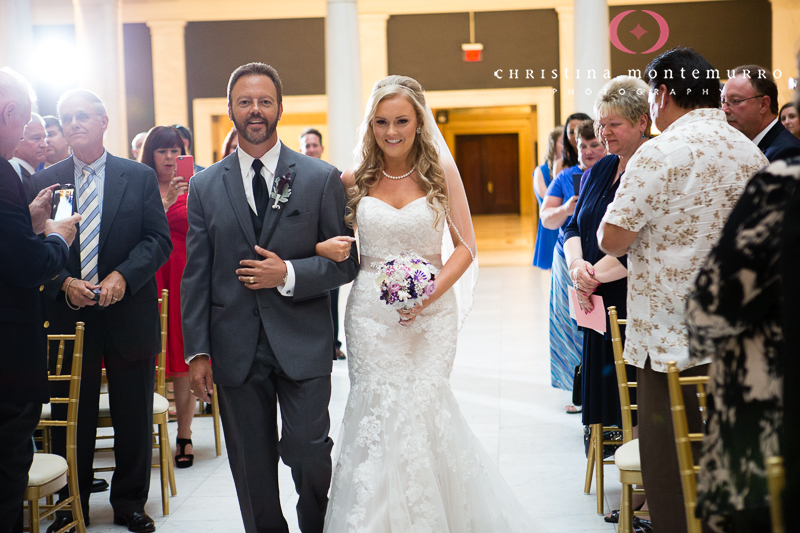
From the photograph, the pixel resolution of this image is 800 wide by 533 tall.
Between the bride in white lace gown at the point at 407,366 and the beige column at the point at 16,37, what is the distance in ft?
18.9

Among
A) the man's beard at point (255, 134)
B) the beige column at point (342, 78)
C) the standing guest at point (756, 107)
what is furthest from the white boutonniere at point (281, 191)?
the beige column at point (342, 78)

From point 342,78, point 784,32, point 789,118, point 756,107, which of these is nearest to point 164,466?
point 756,107

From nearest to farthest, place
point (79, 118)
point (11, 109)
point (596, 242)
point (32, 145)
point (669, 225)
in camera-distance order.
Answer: point (669, 225) < point (11, 109) < point (79, 118) < point (596, 242) < point (32, 145)

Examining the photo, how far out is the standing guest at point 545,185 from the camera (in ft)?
21.7

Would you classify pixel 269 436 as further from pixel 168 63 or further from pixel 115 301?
pixel 168 63

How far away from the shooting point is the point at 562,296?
18.0 ft

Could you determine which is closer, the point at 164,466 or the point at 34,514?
the point at 34,514

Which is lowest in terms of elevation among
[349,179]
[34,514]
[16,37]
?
[34,514]

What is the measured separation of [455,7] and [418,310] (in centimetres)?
1196

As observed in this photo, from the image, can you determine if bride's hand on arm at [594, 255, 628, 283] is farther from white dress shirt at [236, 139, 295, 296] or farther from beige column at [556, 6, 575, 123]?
beige column at [556, 6, 575, 123]

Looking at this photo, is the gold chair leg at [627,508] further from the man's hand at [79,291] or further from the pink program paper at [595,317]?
the man's hand at [79,291]

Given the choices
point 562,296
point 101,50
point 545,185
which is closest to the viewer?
point 562,296

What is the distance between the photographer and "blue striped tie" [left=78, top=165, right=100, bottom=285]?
371 cm

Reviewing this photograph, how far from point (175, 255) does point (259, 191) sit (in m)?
2.18
